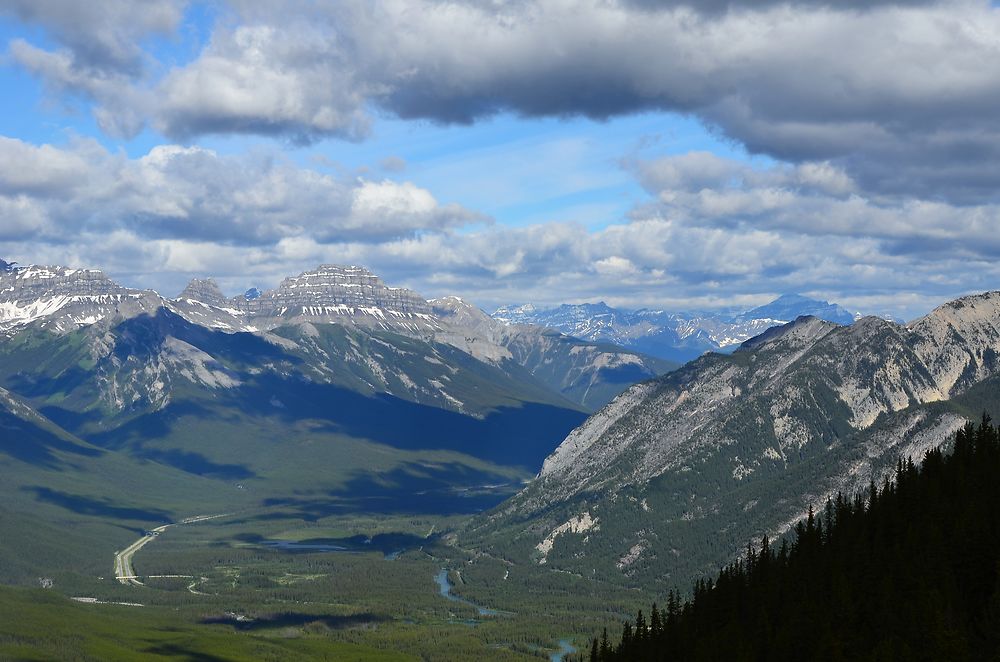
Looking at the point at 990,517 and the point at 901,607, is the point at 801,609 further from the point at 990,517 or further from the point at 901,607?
the point at 990,517

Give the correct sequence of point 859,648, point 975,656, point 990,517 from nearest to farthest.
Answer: point 975,656, point 859,648, point 990,517

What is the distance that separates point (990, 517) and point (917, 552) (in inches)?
452

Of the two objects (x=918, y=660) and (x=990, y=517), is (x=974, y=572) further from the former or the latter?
(x=918, y=660)

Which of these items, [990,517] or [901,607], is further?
[990,517]

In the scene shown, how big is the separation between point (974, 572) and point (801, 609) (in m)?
25.3

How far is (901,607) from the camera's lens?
173m

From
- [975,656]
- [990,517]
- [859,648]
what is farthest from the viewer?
[990,517]

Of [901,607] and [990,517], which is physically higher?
[990,517]

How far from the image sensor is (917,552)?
186625 millimetres

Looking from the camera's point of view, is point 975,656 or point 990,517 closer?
point 975,656

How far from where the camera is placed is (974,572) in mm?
175500

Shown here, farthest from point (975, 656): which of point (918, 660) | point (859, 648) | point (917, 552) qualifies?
point (917, 552)

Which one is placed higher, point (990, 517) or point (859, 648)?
point (990, 517)

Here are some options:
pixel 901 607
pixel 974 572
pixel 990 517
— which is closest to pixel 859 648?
pixel 901 607
